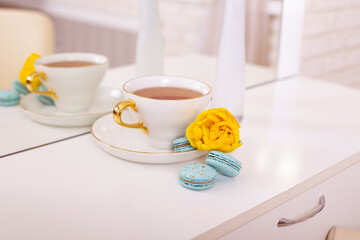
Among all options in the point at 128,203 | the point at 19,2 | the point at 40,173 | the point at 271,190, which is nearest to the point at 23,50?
the point at 19,2

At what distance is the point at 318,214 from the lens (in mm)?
707

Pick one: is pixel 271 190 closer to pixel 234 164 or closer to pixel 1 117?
pixel 234 164

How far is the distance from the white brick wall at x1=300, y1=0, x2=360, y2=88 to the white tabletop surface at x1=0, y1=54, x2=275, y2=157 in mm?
634

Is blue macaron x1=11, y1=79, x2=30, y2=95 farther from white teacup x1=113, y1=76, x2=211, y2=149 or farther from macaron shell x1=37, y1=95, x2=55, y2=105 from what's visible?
white teacup x1=113, y1=76, x2=211, y2=149

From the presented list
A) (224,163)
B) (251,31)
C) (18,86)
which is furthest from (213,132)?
(251,31)

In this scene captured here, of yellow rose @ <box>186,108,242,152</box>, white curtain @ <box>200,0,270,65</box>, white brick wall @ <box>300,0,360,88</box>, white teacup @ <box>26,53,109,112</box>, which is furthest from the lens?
white brick wall @ <box>300,0,360,88</box>

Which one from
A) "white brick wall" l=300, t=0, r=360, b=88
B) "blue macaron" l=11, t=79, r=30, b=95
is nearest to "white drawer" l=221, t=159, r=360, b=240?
"blue macaron" l=11, t=79, r=30, b=95

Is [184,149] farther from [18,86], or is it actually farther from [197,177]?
[18,86]

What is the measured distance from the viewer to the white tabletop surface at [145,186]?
50cm

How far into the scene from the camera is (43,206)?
534mm

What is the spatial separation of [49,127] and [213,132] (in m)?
0.31

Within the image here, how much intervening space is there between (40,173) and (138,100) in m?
0.17

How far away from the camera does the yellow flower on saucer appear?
2.51ft

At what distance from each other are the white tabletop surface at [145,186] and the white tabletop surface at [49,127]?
0.09 feet
